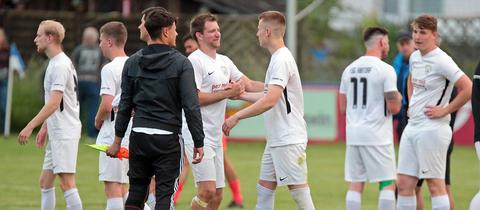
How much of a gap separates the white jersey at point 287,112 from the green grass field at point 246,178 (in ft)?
10.8

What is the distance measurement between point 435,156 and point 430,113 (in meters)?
0.45

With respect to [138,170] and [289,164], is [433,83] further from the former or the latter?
[138,170]

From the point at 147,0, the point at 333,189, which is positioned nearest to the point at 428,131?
the point at 333,189

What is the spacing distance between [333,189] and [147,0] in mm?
16885

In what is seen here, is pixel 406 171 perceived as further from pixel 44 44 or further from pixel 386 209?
pixel 44 44

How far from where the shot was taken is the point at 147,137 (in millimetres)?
10117

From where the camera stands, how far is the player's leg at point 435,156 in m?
11.9

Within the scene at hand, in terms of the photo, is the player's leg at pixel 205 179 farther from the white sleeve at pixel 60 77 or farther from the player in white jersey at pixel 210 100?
the white sleeve at pixel 60 77

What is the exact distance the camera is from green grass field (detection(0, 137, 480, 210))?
15407 mm

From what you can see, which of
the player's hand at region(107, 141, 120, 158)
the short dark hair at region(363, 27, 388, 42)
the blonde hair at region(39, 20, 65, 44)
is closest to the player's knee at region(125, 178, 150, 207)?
the player's hand at region(107, 141, 120, 158)

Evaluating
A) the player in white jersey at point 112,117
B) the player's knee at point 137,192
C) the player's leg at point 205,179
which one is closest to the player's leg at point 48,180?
the player in white jersey at point 112,117

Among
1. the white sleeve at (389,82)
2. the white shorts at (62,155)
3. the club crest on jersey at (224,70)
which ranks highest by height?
the club crest on jersey at (224,70)

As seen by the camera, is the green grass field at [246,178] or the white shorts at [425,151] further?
the green grass field at [246,178]

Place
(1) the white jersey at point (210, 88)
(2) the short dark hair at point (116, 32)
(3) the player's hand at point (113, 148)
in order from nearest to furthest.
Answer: (3) the player's hand at point (113, 148)
(1) the white jersey at point (210, 88)
(2) the short dark hair at point (116, 32)
